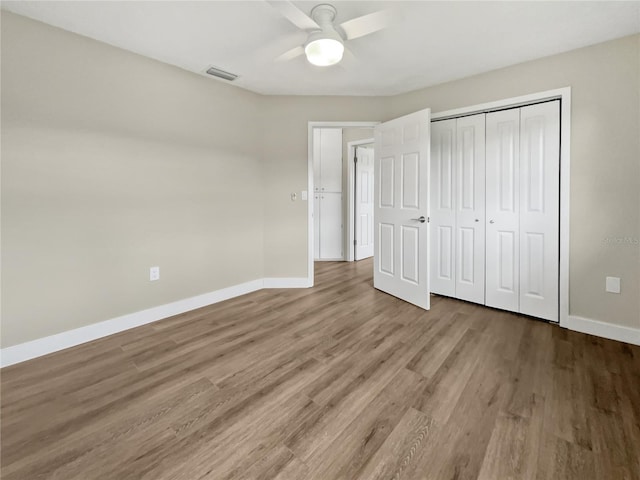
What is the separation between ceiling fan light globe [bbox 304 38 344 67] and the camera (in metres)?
1.96

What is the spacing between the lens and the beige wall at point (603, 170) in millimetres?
2328

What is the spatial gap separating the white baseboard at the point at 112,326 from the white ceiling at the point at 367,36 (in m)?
2.27

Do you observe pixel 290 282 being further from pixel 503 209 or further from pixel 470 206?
pixel 503 209

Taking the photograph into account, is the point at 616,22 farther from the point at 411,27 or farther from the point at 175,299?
the point at 175,299

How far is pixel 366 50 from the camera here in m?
2.57

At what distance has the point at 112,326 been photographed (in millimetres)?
2561

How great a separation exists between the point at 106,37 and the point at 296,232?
2.50 metres

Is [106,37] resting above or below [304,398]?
above

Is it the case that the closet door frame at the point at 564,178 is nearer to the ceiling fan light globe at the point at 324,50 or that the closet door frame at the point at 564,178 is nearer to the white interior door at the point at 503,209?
the white interior door at the point at 503,209

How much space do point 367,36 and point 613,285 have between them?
279 centimetres

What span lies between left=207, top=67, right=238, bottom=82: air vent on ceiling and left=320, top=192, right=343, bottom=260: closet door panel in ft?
9.31

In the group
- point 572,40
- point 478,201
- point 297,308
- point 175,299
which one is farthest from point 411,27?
point 175,299

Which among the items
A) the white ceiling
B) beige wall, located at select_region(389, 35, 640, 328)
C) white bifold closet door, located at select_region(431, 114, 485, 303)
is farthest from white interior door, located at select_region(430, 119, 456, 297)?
beige wall, located at select_region(389, 35, 640, 328)

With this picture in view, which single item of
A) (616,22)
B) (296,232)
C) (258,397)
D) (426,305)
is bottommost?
(258,397)
